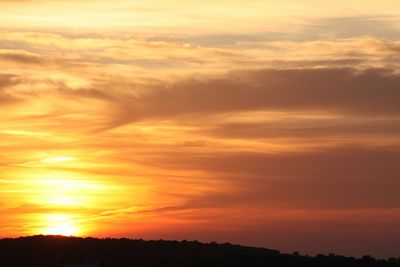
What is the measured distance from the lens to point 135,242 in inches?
4560

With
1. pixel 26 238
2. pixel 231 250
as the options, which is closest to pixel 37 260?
pixel 26 238

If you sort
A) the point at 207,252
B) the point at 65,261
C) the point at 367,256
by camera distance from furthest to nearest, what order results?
the point at 207,252 → the point at 367,256 → the point at 65,261

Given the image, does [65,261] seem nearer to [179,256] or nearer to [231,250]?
[179,256]

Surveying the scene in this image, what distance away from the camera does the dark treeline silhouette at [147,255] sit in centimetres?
9725

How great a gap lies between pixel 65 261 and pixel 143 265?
11.9m

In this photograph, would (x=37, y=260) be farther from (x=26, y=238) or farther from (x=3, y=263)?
(x=26, y=238)

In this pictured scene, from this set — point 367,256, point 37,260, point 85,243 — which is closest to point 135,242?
A: point 85,243

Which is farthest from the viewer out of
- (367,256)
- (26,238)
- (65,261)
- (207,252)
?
(26,238)

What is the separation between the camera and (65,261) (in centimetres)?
8750

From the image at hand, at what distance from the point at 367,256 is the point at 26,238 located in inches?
1404

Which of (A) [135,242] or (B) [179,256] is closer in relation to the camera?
(B) [179,256]

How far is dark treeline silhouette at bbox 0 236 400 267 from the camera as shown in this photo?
9725 cm

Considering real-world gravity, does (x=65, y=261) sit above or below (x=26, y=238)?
below

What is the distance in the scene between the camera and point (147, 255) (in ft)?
357
